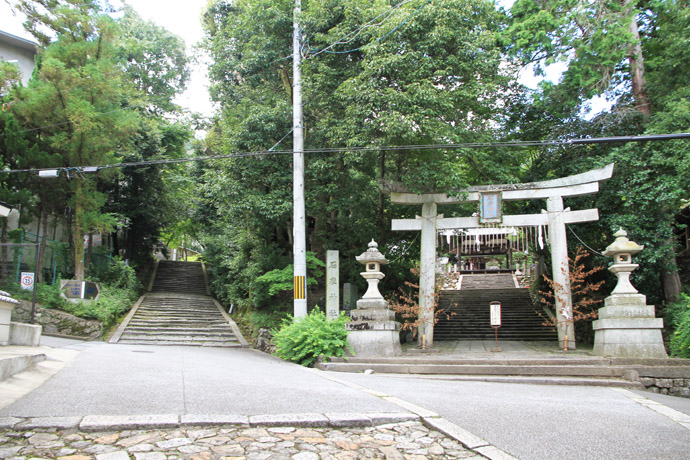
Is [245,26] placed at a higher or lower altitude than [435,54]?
higher

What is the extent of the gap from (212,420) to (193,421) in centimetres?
17

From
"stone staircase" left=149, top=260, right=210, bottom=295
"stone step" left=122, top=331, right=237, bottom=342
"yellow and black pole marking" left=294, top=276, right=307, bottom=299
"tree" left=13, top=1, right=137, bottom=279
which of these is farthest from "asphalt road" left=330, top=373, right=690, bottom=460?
"stone staircase" left=149, top=260, right=210, bottom=295

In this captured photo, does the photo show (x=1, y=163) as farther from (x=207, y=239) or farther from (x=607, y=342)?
(x=607, y=342)

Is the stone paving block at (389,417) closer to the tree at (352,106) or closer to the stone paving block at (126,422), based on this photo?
the stone paving block at (126,422)

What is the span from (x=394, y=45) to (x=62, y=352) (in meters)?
11.0

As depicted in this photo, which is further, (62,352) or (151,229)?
(151,229)

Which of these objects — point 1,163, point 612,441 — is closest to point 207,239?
point 1,163

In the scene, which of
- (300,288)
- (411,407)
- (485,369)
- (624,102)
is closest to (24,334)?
(300,288)

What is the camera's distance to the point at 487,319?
60.6 feet

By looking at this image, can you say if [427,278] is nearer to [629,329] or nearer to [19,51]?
[629,329]

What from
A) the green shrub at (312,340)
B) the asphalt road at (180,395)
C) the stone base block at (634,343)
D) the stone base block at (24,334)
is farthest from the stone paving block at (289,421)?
the stone base block at (634,343)

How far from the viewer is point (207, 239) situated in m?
25.3

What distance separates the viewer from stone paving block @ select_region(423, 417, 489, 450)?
438cm

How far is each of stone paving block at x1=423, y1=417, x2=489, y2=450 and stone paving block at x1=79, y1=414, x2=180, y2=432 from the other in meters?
2.47
